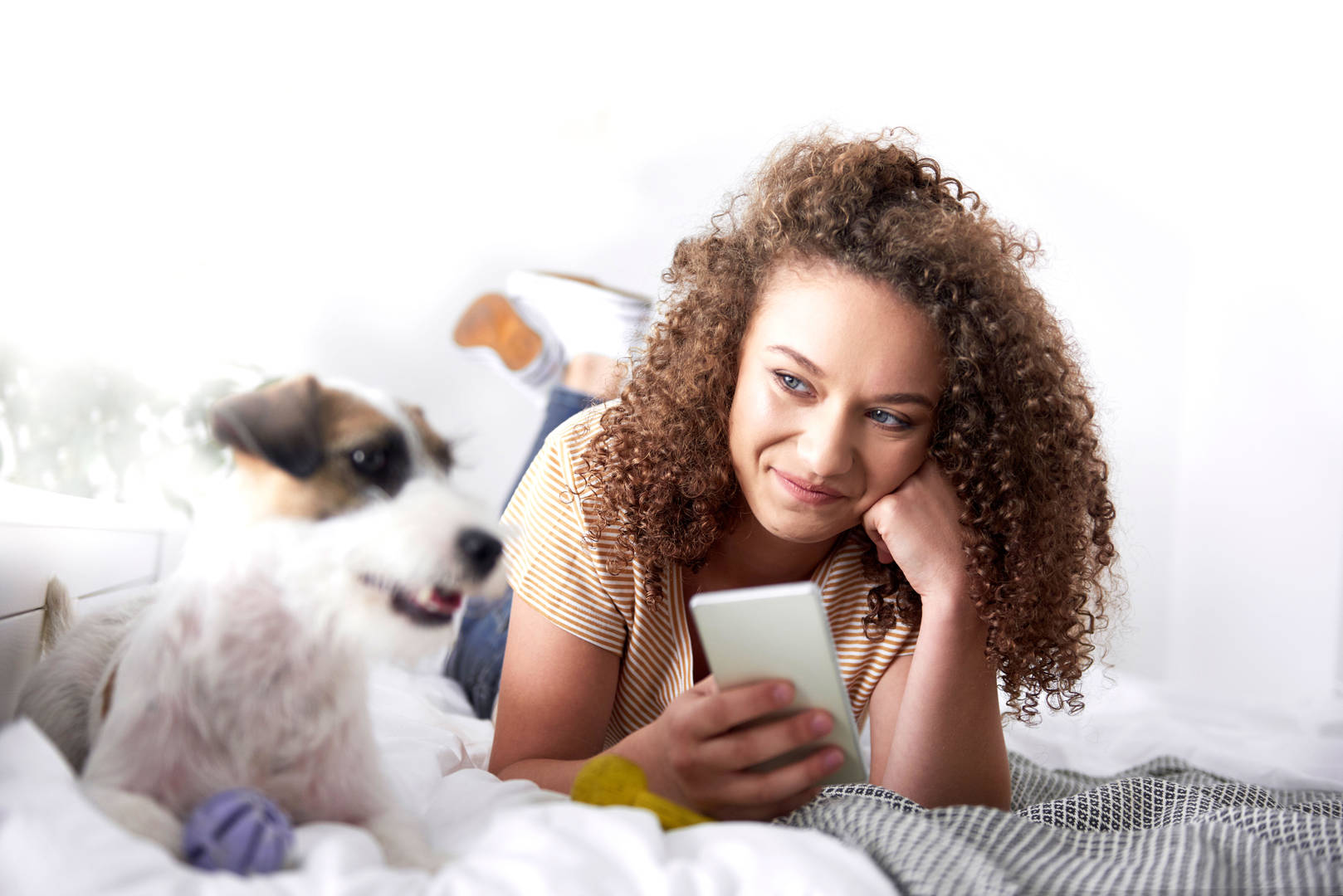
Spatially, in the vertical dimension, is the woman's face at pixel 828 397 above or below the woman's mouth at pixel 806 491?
above

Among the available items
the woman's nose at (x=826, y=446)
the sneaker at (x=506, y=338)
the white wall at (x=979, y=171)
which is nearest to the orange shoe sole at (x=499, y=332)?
the sneaker at (x=506, y=338)

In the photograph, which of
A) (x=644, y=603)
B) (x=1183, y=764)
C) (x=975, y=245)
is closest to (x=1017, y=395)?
(x=975, y=245)

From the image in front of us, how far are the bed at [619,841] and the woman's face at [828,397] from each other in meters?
0.24

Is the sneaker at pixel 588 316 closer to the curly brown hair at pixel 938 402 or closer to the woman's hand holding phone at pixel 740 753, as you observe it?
the curly brown hair at pixel 938 402

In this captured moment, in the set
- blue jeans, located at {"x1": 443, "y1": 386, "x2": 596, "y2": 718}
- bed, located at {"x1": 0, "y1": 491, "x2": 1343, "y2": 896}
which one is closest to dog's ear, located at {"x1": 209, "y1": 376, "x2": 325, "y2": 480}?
bed, located at {"x1": 0, "y1": 491, "x2": 1343, "y2": 896}

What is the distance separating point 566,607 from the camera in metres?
0.88

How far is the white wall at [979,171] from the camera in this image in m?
1.77

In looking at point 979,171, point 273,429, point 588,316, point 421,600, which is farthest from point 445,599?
point 979,171

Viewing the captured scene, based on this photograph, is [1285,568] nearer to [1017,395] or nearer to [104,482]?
[1017,395]

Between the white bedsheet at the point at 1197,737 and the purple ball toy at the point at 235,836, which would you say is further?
the white bedsheet at the point at 1197,737

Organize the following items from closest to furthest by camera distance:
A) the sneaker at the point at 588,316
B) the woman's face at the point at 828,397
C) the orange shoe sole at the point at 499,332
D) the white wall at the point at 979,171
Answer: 1. the woman's face at the point at 828,397
2. the orange shoe sole at the point at 499,332
3. the sneaker at the point at 588,316
4. the white wall at the point at 979,171

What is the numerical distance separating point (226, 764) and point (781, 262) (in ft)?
1.97

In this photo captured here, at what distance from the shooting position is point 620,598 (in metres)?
0.88

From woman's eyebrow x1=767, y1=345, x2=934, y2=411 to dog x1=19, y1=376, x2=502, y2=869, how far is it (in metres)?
0.36
